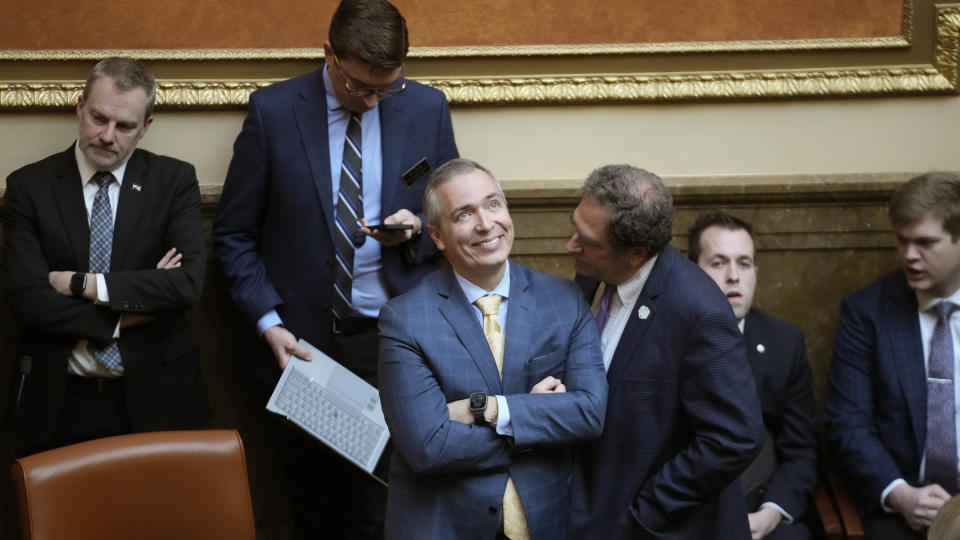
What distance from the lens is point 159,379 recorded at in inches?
140

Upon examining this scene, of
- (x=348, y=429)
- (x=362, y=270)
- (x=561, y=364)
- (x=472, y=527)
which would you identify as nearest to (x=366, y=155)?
(x=362, y=270)

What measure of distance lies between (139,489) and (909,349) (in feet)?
8.16

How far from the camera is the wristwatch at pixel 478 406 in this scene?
2.63 meters

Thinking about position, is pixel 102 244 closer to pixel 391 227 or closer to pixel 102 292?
pixel 102 292

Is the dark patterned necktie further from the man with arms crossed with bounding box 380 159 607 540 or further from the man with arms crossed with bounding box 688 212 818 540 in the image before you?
the man with arms crossed with bounding box 380 159 607 540

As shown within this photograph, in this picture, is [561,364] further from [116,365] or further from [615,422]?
[116,365]

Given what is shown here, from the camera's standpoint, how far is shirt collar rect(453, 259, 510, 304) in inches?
110

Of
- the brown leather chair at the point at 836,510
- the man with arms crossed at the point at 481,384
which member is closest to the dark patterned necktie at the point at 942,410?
the brown leather chair at the point at 836,510

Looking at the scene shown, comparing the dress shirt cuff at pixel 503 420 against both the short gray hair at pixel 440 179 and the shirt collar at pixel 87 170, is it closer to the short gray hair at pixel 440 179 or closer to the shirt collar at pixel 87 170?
the short gray hair at pixel 440 179

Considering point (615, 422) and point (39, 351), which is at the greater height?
point (39, 351)

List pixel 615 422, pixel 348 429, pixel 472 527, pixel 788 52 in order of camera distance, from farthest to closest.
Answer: pixel 788 52
pixel 348 429
pixel 615 422
pixel 472 527

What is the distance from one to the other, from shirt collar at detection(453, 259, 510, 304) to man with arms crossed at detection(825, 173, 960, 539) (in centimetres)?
152

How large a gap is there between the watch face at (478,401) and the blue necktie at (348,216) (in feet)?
3.60

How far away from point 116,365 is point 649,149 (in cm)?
206
